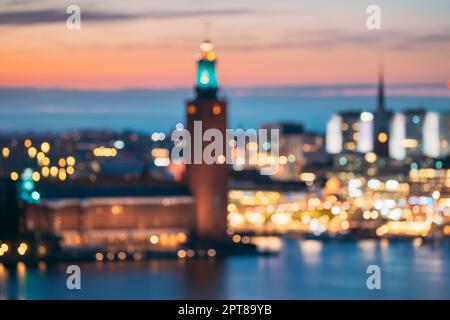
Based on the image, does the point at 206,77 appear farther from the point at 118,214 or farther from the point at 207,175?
the point at 118,214

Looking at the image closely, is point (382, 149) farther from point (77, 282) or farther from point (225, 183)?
point (77, 282)

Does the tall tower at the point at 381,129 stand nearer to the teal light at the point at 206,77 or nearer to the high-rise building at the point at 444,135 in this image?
the high-rise building at the point at 444,135

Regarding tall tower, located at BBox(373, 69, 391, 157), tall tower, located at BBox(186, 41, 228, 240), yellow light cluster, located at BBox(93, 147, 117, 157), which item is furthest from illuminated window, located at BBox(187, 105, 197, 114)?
tall tower, located at BBox(373, 69, 391, 157)

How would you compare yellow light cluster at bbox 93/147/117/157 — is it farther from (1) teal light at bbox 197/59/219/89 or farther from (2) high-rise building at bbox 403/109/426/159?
(1) teal light at bbox 197/59/219/89

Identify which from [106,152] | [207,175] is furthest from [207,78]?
[106,152]

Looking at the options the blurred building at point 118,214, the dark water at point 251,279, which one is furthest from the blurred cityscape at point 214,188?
the dark water at point 251,279

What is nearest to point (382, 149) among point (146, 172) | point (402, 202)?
point (402, 202)

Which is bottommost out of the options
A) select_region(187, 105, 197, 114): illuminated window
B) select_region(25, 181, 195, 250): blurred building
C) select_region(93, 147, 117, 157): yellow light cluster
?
select_region(25, 181, 195, 250): blurred building
